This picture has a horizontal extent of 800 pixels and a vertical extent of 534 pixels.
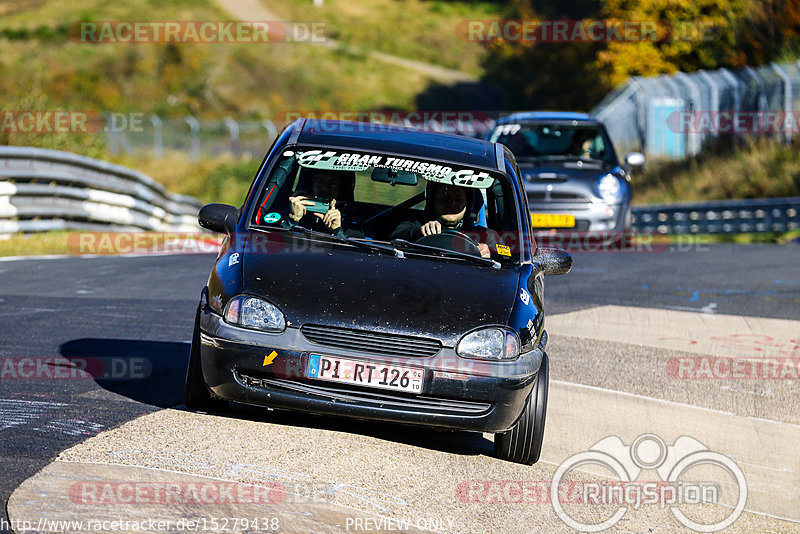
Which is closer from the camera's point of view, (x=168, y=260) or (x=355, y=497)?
(x=355, y=497)

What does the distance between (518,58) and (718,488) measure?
49.7 meters

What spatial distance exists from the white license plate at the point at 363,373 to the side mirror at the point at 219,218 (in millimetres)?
1258

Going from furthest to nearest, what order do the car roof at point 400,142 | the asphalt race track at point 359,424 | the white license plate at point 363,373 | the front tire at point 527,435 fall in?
the car roof at point 400,142
the front tire at point 527,435
the white license plate at point 363,373
the asphalt race track at point 359,424

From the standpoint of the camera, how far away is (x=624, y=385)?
8.05m

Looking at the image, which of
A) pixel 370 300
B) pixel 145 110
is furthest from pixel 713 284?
pixel 145 110

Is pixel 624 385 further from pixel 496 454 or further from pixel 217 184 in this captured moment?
pixel 217 184

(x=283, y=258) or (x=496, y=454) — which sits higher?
(x=283, y=258)

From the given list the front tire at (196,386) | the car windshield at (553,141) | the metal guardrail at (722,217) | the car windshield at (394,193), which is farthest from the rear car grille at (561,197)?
the front tire at (196,386)

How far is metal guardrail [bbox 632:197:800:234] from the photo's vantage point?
20.7 m

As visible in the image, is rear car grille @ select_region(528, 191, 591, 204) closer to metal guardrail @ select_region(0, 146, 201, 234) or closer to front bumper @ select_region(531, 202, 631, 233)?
front bumper @ select_region(531, 202, 631, 233)

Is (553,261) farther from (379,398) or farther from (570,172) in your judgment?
(570,172)

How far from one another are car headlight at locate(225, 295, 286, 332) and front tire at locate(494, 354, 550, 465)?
4.15ft

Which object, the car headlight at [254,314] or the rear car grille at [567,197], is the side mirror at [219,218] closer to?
the car headlight at [254,314]

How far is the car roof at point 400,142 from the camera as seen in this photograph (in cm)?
708
